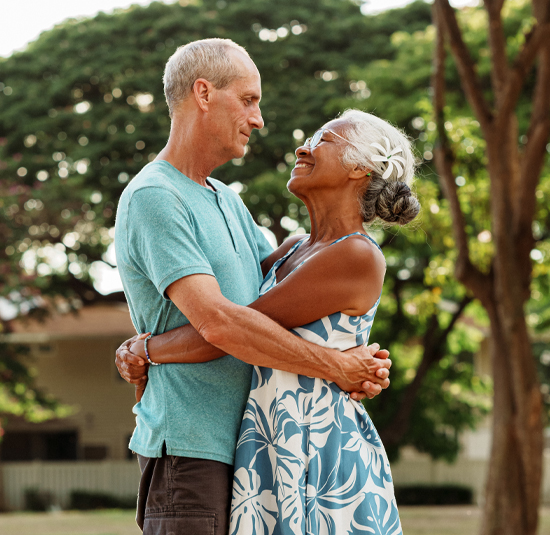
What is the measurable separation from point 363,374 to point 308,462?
30 centimetres

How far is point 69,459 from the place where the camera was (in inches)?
949

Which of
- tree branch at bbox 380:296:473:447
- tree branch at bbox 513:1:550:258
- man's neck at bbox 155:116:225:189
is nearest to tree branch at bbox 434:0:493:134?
tree branch at bbox 513:1:550:258

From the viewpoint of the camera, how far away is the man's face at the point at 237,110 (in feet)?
8.14

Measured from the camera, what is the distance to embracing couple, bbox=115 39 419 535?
2213mm

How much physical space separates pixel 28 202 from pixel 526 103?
27.1ft

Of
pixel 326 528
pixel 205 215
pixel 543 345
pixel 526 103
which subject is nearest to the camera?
pixel 326 528

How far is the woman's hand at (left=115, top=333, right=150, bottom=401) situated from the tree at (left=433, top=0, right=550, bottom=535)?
5468 mm

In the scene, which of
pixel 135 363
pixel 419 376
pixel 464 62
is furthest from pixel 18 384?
pixel 135 363

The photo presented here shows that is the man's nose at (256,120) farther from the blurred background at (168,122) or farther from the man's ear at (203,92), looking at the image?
the blurred background at (168,122)

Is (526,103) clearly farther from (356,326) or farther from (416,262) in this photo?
(356,326)

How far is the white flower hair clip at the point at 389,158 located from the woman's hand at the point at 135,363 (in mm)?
892

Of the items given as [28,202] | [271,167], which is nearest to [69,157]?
[28,202]

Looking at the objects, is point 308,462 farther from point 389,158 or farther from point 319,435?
point 389,158

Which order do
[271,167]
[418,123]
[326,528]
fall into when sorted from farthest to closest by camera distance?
[271,167] → [418,123] → [326,528]
